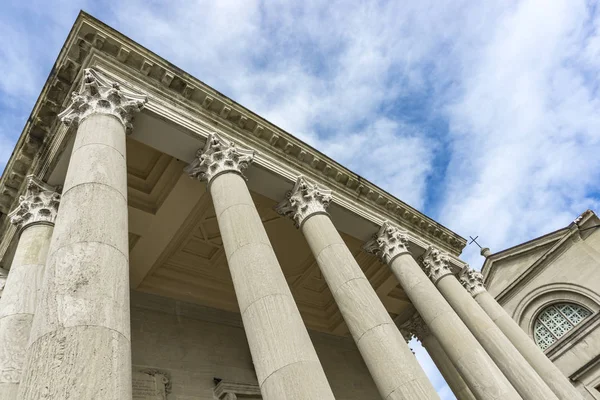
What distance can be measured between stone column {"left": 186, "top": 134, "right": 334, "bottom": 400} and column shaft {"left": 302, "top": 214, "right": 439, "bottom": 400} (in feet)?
8.57

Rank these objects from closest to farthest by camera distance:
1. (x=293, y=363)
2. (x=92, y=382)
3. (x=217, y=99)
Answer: (x=92, y=382)
(x=293, y=363)
(x=217, y=99)

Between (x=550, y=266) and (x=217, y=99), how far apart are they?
24.7 m

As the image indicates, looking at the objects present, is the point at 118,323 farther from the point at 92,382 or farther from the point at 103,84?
the point at 103,84

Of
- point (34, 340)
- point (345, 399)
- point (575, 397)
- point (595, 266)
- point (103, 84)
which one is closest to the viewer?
point (34, 340)

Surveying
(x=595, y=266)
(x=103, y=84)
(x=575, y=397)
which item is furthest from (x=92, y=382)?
(x=595, y=266)

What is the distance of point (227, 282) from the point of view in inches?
713

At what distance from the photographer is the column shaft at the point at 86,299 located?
15.1ft

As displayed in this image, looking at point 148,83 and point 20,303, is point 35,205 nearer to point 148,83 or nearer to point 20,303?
point 20,303

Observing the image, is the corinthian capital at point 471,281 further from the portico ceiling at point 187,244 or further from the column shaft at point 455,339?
the column shaft at point 455,339

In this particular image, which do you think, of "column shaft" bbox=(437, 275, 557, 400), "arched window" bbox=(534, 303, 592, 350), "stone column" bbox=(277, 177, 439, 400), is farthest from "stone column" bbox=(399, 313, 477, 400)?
"arched window" bbox=(534, 303, 592, 350)

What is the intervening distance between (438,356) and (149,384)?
40.9 feet

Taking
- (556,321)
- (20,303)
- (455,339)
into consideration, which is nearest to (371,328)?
(455,339)

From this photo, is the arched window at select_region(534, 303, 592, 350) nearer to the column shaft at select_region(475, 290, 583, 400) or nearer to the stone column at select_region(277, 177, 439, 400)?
the column shaft at select_region(475, 290, 583, 400)

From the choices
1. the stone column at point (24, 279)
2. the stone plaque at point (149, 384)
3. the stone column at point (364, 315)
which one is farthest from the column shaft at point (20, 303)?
the stone column at point (364, 315)
